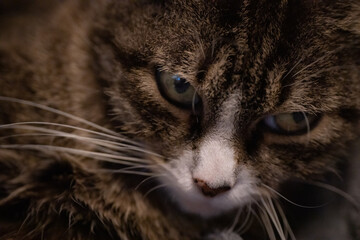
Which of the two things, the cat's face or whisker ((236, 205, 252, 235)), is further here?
whisker ((236, 205, 252, 235))

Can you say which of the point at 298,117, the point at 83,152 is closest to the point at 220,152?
the point at 298,117

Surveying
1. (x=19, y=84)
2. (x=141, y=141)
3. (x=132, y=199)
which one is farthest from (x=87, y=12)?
(x=132, y=199)

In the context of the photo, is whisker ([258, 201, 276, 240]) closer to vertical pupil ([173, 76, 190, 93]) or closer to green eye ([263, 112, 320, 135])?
green eye ([263, 112, 320, 135])

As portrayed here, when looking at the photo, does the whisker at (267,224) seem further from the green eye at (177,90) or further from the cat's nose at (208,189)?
the green eye at (177,90)

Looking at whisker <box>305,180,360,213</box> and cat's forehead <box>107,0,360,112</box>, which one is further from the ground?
cat's forehead <box>107,0,360,112</box>

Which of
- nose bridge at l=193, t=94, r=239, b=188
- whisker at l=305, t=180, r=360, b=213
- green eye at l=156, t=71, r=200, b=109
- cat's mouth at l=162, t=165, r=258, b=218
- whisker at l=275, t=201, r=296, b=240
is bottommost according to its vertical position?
whisker at l=275, t=201, r=296, b=240

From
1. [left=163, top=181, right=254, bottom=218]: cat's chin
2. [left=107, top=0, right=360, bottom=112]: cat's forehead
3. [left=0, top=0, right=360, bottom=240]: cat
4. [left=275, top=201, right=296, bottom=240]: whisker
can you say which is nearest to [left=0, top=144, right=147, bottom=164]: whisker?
[left=0, top=0, right=360, bottom=240]: cat

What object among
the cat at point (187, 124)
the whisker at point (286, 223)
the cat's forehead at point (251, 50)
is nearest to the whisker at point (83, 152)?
the cat at point (187, 124)

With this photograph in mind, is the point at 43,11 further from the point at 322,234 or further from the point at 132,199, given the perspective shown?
the point at 322,234

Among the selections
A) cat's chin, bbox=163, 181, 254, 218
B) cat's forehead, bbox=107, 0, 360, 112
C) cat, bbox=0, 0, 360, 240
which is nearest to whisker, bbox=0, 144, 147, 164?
cat, bbox=0, 0, 360, 240

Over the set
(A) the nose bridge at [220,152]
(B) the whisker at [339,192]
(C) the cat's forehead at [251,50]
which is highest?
(C) the cat's forehead at [251,50]
